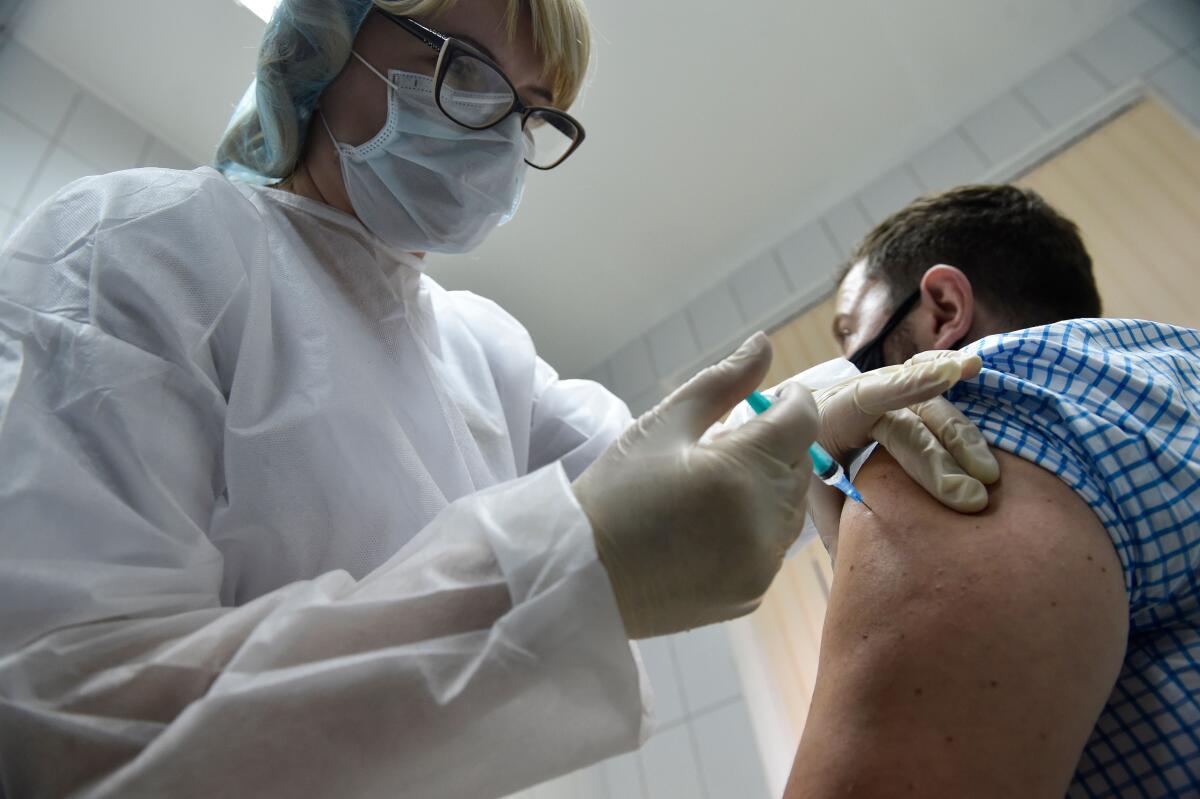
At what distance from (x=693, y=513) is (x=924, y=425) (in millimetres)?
364

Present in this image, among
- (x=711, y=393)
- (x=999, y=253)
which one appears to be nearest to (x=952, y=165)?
(x=999, y=253)

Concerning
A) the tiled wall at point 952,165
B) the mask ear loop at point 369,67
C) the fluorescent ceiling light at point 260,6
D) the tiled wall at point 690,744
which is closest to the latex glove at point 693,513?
the mask ear loop at point 369,67

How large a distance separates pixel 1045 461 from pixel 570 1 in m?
1.02

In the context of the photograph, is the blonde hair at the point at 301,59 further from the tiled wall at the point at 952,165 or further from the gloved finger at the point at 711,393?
the tiled wall at the point at 952,165

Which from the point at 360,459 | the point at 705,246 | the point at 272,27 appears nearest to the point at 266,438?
the point at 360,459

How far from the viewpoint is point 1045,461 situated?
0.74 m

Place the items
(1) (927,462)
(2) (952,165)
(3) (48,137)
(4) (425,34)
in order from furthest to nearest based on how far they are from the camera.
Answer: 1. (2) (952,165)
2. (3) (48,137)
3. (4) (425,34)
4. (1) (927,462)

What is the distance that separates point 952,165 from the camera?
8.21ft

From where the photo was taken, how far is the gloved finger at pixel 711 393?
681 millimetres

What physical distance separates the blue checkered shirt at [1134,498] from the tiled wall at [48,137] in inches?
89.7

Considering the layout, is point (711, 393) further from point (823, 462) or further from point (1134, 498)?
point (1134, 498)

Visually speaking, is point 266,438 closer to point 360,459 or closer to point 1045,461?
point 360,459

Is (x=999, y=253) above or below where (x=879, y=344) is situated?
above

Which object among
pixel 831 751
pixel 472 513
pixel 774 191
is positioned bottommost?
pixel 774 191
